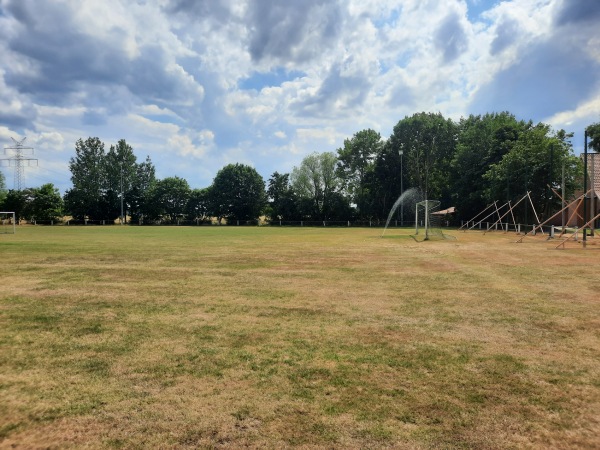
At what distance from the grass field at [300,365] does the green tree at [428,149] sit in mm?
59156

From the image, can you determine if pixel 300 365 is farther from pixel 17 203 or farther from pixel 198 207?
pixel 17 203

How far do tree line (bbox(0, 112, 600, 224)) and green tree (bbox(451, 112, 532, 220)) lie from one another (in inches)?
5.4

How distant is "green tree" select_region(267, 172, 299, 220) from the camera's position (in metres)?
76.8

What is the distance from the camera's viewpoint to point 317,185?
7719cm

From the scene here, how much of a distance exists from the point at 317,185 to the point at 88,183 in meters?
49.8

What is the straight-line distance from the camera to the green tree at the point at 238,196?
82188 mm

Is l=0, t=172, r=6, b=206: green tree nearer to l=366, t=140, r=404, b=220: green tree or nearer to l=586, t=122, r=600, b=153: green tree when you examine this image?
l=366, t=140, r=404, b=220: green tree

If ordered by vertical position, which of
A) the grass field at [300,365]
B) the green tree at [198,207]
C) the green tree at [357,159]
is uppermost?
the green tree at [357,159]

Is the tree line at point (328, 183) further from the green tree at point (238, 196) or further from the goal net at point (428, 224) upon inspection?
the goal net at point (428, 224)

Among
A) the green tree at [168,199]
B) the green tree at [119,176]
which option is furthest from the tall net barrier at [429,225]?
the green tree at [119,176]

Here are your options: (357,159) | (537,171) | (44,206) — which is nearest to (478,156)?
(537,171)

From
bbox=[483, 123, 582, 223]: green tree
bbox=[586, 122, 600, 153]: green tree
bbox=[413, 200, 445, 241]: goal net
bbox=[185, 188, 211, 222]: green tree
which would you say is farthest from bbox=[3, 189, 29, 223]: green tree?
bbox=[586, 122, 600, 153]: green tree

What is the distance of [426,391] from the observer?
171 inches

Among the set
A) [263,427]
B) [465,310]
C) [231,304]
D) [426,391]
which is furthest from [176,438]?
[465,310]
